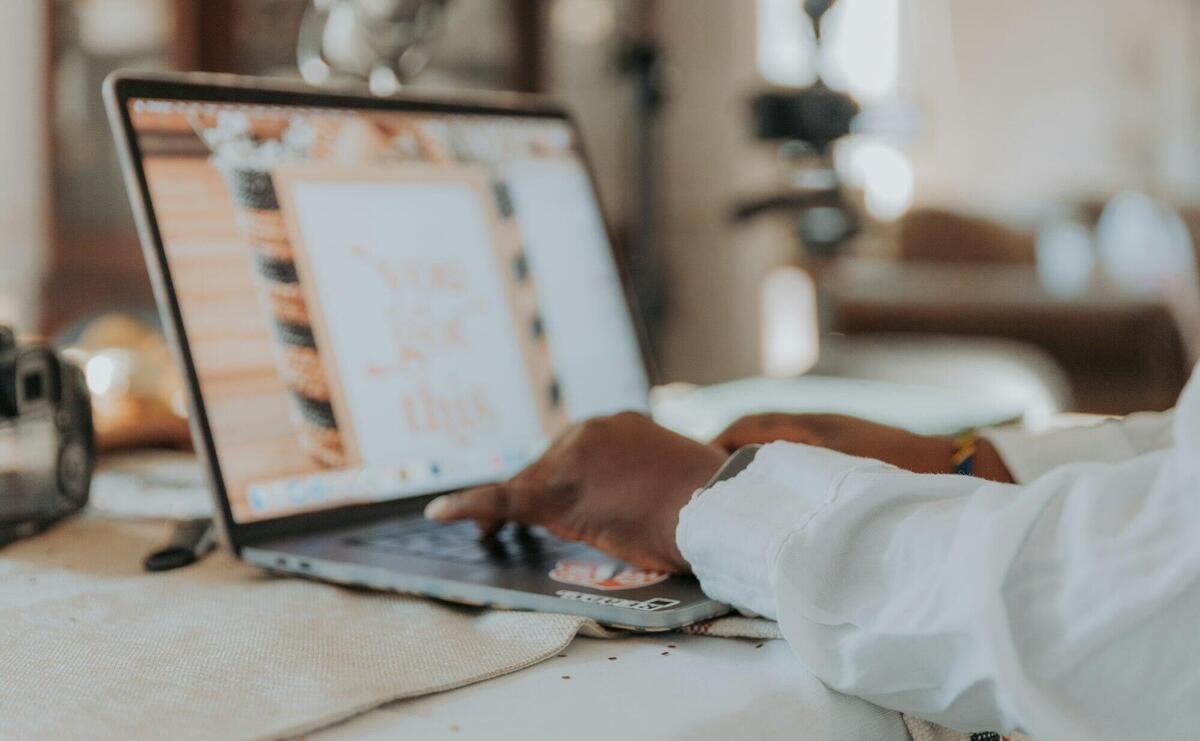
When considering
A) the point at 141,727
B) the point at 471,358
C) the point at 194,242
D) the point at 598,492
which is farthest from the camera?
the point at 471,358

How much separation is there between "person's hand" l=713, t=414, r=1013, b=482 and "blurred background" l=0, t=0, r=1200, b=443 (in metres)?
0.46

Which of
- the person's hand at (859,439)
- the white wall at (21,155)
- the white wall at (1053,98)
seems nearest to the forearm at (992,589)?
the person's hand at (859,439)

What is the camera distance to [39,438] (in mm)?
647

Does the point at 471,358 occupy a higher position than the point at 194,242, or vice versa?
the point at 194,242

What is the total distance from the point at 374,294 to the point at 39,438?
20 centimetres

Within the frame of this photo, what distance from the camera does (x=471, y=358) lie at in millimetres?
768

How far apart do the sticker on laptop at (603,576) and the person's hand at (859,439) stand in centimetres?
10

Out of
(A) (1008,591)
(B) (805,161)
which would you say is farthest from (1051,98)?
(A) (1008,591)

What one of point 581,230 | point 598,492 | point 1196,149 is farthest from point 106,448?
point 1196,149

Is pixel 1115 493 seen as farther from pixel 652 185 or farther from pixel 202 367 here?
pixel 652 185

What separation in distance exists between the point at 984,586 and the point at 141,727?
265 mm

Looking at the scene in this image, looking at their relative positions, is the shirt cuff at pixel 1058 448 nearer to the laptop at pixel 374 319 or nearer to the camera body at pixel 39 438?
the laptop at pixel 374 319

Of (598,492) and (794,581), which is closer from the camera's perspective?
(794,581)

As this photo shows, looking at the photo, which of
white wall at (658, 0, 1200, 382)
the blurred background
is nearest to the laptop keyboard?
the blurred background
